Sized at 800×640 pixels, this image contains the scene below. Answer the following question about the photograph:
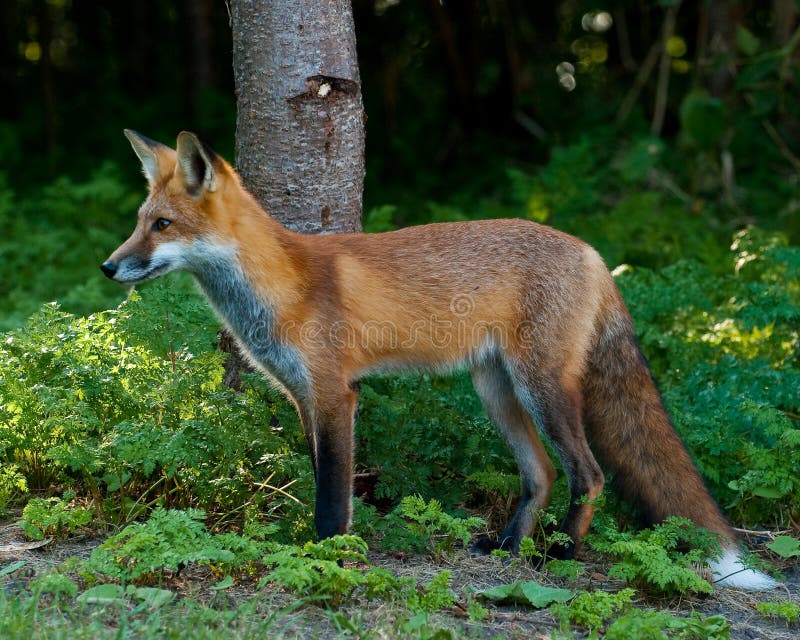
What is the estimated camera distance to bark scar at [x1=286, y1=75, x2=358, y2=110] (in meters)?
5.19

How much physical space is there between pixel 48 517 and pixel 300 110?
2.41 meters

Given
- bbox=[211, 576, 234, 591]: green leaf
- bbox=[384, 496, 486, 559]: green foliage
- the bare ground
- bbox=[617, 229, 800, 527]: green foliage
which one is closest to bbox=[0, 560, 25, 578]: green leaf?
the bare ground

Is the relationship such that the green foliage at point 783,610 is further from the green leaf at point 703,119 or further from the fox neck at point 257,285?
the green leaf at point 703,119

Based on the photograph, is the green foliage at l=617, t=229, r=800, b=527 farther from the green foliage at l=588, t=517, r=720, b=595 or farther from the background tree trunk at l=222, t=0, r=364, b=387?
the background tree trunk at l=222, t=0, r=364, b=387

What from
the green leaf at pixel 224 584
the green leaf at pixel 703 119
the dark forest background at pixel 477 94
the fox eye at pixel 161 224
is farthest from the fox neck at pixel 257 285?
the dark forest background at pixel 477 94

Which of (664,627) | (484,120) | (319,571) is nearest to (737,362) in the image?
(664,627)

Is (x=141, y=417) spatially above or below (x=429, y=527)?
above

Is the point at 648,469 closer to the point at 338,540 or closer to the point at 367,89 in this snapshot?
the point at 338,540

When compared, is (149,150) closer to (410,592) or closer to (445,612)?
(410,592)

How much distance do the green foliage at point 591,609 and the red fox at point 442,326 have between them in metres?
0.68

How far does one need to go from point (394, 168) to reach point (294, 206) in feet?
23.9

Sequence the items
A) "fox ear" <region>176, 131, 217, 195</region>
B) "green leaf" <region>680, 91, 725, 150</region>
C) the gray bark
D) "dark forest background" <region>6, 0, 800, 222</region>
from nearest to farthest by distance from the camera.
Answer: "fox ear" <region>176, 131, 217, 195</region>, the gray bark, "green leaf" <region>680, 91, 725, 150</region>, "dark forest background" <region>6, 0, 800, 222</region>

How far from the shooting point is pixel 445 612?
3855 mm

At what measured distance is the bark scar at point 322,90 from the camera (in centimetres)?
519
